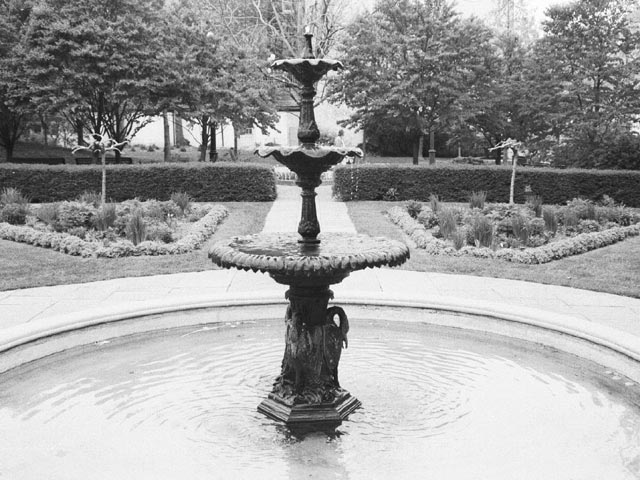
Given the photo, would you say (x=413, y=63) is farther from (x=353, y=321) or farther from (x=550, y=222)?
(x=353, y=321)

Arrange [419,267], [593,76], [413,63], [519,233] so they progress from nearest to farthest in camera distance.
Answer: [419,267]
[519,233]
[593,76]
[413,63]

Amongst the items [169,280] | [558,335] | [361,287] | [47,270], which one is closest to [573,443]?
[558,335]

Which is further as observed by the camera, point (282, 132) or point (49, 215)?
point (282, 132)

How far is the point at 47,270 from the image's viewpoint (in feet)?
35.3

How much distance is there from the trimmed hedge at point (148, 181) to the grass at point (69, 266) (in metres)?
7.14

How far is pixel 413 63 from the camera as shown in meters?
26.1

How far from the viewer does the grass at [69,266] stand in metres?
9.94

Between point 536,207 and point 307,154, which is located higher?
point 307,154

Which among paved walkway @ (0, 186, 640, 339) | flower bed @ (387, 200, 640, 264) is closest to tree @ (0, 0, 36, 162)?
→ flower bed @ (387, 200, 640, 264)

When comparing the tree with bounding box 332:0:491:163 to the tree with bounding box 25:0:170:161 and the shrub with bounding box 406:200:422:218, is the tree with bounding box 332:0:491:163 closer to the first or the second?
the tree with bounding box 25:0:170:161

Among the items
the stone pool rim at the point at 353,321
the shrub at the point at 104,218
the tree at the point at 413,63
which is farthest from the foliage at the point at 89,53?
the stone pool rim at the point at 353,321

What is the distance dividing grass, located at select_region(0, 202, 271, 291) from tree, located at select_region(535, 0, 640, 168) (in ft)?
53.7

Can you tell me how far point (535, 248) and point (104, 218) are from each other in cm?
873

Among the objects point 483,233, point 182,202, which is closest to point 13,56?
point 182,202
